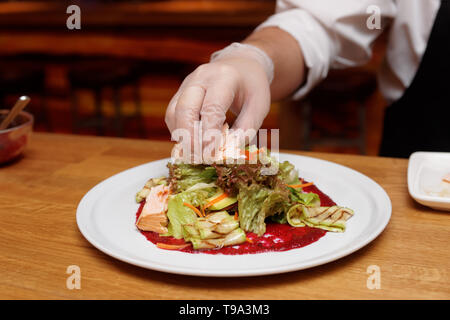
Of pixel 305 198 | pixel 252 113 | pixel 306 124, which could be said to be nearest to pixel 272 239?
pixel 305 198

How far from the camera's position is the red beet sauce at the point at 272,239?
920 millimetres

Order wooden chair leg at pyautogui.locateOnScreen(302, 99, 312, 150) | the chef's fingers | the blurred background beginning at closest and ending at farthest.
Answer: the chef's fingers
wooden chair leg at pyautogui.locateOnScreen(302, 99, 312, 150)
the blurred background

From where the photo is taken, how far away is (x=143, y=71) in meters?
4.70

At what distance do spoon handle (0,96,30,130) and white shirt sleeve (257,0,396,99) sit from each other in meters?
1.00

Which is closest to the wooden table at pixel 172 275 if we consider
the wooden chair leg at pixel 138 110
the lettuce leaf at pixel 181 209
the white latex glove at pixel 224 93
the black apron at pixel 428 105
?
the lettuce leaf at pixel 181 209

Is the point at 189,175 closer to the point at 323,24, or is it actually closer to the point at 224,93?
the point at 224,93

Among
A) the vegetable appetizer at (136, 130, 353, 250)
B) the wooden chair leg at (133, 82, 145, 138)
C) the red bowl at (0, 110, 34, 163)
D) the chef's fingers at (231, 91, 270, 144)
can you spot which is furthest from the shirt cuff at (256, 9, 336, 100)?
the wooden chair leg at (133, 82, 145, 138)

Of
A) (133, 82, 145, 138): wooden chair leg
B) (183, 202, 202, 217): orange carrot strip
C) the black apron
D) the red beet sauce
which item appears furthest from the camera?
(133, 82, 145, 138): wooden chair leg

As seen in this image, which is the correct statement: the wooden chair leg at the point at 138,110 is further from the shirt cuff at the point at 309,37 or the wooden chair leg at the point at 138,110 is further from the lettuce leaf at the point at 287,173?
the lettuce leaf at the point at 287,173

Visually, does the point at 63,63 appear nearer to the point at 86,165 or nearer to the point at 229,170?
the point at 86,165

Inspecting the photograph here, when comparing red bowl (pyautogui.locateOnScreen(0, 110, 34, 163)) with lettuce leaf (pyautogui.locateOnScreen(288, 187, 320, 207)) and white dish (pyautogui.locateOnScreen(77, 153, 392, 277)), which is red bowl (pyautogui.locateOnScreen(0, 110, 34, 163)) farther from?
lettuce leaf (pyautogui.locateOnScreen(288, 187, 320, 207))

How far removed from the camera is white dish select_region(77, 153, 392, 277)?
0.82m

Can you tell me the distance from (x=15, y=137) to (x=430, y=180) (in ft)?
4.40
